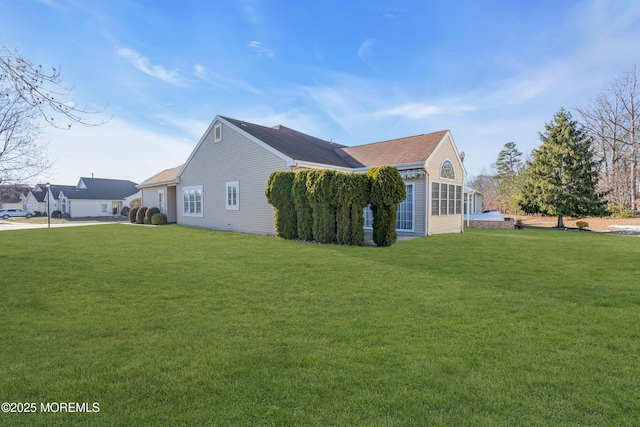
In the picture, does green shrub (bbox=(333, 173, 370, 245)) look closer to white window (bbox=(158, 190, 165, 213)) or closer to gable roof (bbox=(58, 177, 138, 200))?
white window (bbox=(158, 190, 165, 213))

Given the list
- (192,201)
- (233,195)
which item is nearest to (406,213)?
(233,195)

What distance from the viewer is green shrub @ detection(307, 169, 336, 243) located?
1054cm

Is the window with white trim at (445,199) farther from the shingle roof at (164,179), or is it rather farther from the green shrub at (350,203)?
the shingle roof at (164,179)

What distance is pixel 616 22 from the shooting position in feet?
45.2

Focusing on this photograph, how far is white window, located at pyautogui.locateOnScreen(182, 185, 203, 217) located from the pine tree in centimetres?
2137

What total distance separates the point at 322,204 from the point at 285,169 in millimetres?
3098

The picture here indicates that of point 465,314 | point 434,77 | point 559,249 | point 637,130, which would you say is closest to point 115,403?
point 465,314

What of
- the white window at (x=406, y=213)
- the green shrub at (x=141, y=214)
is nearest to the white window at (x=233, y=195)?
the white window at (x=406, y=213)

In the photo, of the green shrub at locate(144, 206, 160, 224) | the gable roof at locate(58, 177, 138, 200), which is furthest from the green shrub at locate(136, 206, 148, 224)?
the gable roof at locate(58, 177, 138, 200)

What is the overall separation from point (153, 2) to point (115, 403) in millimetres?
10192

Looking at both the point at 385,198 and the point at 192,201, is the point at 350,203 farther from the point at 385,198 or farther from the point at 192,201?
the point at 192,201

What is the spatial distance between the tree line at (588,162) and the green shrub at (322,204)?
55.5 ft

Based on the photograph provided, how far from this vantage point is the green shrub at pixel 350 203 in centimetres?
1025

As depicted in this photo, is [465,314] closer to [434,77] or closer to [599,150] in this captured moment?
[434,77]
